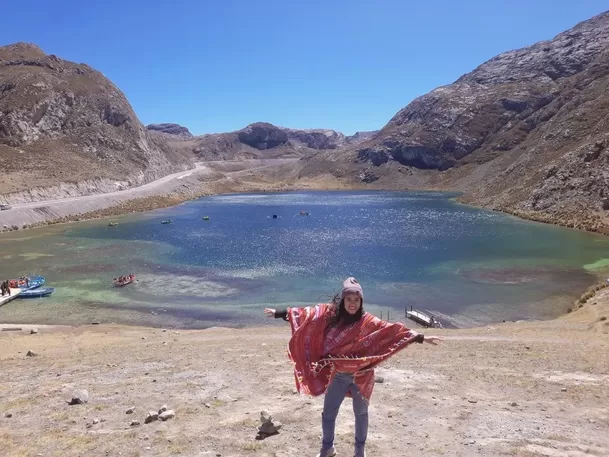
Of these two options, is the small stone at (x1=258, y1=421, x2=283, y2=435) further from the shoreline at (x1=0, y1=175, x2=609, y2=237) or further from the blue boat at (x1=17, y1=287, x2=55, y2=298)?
the shoreline at (x1=0, y1=175, x2=609, y2=237)

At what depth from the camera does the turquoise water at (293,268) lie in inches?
1211

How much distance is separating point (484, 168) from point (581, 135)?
193 feet

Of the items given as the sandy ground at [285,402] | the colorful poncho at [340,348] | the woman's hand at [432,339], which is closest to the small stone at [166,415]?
the sandy ground at [285,402]

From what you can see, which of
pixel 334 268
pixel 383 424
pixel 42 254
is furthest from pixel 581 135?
pixel 383 424

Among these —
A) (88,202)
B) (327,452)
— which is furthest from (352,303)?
(88,202)

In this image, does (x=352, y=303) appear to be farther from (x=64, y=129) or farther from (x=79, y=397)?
(x=64, y=129)

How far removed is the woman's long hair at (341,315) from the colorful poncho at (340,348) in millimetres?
61

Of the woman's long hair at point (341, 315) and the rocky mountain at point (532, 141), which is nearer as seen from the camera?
the woman's long hair at point (341, 315)

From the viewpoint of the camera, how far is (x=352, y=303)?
6.89 metres

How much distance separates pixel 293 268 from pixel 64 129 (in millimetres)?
111288

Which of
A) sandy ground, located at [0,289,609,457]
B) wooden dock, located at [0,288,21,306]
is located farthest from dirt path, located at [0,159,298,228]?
sandy ground, located at [0,289,609,457]

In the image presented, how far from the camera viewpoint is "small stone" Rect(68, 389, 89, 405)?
11.5 meters

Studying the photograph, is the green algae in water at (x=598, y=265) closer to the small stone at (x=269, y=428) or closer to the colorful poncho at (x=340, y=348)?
the small stone at (x=269, y=428)

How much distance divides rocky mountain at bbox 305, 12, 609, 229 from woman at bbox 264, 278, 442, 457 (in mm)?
71877
